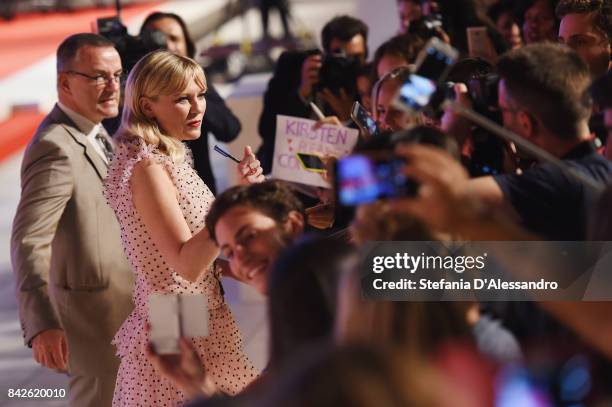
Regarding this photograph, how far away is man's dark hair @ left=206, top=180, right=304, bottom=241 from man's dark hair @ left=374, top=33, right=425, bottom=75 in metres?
1.72

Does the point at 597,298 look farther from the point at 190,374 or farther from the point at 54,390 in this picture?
the point at 54,390

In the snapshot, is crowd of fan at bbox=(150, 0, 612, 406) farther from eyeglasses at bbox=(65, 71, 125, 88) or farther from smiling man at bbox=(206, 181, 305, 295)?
eyeglasses at bbox=(65, 71, 125, 88)

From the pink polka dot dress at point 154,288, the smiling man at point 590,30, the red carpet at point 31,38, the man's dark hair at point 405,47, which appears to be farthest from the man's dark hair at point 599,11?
the red carpet at point 31,38

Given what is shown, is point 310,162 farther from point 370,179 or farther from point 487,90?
point 370,179

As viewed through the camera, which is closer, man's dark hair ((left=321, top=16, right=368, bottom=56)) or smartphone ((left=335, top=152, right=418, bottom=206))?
smartphone ((left=335, top=152, right=418, bottom=206))

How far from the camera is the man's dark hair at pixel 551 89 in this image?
203cm

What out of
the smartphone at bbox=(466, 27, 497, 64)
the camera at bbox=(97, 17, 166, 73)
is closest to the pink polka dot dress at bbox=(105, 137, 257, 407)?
the camera at bbox=(97, 17, 166, 73)

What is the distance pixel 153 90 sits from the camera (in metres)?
2.66

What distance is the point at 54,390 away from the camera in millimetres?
3594

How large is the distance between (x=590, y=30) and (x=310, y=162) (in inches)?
36.6

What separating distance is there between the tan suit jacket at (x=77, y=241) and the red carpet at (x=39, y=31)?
7.87 m

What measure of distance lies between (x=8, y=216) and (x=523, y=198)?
18.2 feet

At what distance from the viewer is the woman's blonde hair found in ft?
8.71

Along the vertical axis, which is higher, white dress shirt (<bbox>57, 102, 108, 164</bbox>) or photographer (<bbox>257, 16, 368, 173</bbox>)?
white dress shirt (<bbox>57, 102, 108, 164</bbox>)
